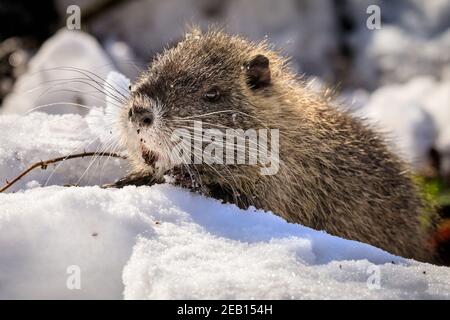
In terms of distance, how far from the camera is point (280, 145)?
3646mm

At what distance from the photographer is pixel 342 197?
12.9ft

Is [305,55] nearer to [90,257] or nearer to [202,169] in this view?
[202,169]

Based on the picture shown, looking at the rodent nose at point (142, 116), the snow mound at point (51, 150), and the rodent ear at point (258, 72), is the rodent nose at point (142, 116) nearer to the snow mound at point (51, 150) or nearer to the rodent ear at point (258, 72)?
the snow mound at point (51, 150)

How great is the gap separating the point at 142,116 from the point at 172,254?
929 millimetres

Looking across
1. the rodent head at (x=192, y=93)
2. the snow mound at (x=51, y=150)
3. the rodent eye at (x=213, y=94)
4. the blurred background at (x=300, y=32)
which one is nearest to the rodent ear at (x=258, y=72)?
the rodent head at (x=192, y=93)

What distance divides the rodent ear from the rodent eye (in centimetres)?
27

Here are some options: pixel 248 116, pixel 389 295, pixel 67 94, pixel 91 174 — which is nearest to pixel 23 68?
pixel 67 94

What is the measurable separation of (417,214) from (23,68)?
16.9 feet

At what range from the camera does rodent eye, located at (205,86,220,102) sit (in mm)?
3533

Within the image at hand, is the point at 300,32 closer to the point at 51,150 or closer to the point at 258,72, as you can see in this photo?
the point at 258,72

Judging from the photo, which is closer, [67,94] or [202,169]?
[202,169]

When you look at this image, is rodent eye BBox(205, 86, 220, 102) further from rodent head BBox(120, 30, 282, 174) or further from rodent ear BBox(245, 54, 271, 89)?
rodent ear BBox(245, 54, 271, 89)

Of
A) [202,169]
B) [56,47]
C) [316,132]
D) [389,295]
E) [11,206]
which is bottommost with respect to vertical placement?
[389,295]

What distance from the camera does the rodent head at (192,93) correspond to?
3.26 meters
